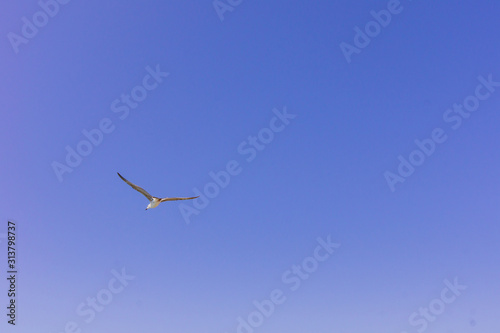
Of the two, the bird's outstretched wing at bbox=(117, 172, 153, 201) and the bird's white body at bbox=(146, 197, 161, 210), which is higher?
the bird's outstretched wing at bbox=(117, 172, 153, 201)

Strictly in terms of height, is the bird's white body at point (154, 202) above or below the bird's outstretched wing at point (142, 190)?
below

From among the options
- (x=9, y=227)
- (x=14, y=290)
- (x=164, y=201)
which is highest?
(x=9, y=227)

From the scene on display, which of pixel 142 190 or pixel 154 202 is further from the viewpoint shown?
pixel 154 202

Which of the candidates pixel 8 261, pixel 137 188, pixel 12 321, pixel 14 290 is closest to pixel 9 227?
pixel 8 261

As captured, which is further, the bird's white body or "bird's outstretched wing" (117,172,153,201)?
the bird's white body

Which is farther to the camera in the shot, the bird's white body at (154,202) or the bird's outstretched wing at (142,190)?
the bird's white body at (154,202)

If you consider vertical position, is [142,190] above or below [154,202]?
above

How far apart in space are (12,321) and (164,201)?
18238 millimetres

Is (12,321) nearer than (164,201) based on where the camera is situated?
No

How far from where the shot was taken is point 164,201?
3434cm

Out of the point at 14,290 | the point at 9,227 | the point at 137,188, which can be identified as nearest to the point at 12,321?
the point at 14,290

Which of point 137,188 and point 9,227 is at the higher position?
point 9,227

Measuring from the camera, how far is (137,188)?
108 feet

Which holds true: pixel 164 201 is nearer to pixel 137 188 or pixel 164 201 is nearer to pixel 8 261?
pixel 137 188
